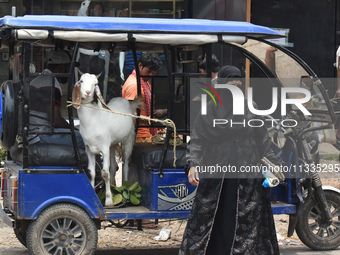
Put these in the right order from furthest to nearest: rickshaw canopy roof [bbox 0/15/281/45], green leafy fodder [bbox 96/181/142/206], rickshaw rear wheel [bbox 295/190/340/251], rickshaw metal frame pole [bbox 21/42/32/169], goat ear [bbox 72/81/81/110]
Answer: rickshaw rear wheel [bbox 295/190/340/251], green leafy fodder [bbox 96/181/142/206], goat ear [bbox 72/81/81/110], rickshaw metal frame pole [bbox 21/42/32/169], rickshaw canopy roof [bbox 0/15/281/45]

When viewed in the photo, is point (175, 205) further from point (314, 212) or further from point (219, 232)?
point (314, 212)

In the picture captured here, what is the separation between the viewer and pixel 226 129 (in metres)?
5.61

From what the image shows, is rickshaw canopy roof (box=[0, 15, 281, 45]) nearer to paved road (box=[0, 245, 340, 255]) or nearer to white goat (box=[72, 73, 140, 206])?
white goat (box=[72, 73, 140, 206])

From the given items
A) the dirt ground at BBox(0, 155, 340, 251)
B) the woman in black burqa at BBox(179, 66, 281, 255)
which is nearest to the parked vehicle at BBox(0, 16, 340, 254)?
the dirt ground at BBox(0, 155, 340, 251)

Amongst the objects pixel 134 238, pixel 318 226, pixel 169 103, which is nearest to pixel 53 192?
pixel 169 103

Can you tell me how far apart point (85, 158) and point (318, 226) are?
249cm

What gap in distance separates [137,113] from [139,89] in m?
0.25

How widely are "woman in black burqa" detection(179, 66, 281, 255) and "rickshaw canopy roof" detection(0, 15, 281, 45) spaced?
2.42ft

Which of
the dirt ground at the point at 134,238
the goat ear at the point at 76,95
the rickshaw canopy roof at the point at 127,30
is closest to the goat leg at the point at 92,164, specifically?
the goat ear at the point at 76,95

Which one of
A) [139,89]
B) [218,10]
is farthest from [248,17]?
[139,89]

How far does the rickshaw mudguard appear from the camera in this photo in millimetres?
6125

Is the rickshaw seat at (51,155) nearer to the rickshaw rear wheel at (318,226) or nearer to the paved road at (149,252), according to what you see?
the paved road at (149,252)

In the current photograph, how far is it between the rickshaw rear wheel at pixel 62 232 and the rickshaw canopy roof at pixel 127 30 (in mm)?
1499

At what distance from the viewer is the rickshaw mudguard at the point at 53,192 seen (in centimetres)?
612
